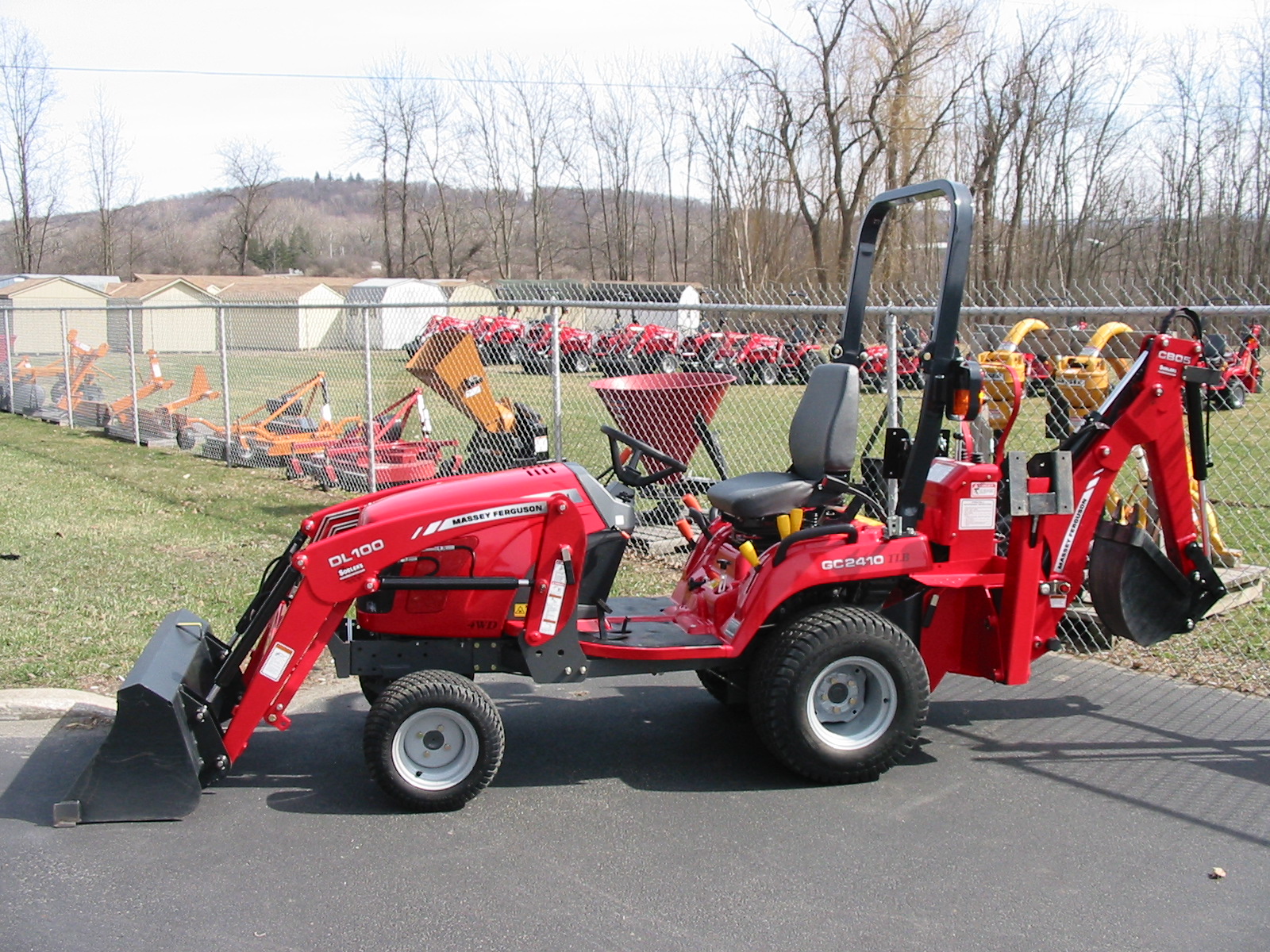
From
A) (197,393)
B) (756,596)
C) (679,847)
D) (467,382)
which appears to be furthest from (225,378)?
(679,847)

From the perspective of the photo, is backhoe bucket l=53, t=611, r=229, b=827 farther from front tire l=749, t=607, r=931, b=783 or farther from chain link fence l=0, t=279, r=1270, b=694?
chain link fence l=0, t=279, r=1270, b=694

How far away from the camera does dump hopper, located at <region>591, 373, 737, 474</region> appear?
27.4 ft

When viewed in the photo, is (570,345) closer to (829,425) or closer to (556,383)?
(556,383)

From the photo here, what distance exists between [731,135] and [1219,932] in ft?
148

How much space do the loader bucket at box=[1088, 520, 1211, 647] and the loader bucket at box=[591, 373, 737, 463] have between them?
3.92 meters

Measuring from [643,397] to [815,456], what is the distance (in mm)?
3816

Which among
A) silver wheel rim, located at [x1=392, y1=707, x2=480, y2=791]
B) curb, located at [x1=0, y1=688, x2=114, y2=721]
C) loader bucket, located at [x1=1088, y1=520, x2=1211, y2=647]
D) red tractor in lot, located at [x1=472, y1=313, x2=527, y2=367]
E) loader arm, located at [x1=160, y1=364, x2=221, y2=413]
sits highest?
red tractor in lot, located at [x1=472, y1=313, x2=527, y2=367]

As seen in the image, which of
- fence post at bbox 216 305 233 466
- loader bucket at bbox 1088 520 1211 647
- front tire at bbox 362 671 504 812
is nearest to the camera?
front tire at bbox 362 671 504 812

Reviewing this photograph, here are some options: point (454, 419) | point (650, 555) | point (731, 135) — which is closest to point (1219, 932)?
point (650, 555)

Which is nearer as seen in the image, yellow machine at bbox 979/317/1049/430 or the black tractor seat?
the black tractor seat

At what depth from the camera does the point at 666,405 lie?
27.5 ft

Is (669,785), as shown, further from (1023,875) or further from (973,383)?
(973,383)

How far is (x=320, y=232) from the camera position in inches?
4168

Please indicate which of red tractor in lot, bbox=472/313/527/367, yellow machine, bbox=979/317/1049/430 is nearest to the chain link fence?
yellow machine, bbox=979/317/1049/430
